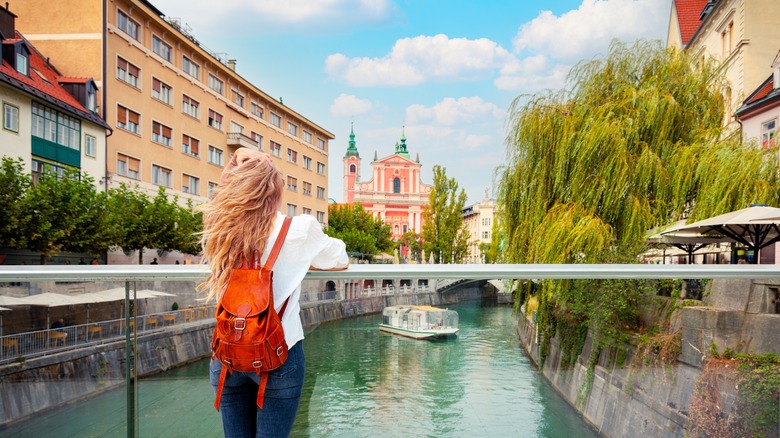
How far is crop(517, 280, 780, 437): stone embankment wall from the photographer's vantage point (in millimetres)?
2754

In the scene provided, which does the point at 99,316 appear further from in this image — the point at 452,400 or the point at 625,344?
the point at 625,344

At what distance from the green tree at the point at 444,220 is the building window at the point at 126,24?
27996mm

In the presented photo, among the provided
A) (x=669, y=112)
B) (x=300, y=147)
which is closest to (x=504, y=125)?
(x=669, y=112)

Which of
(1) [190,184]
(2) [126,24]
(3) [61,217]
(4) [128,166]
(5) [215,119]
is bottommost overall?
Result: (3) [61,217]

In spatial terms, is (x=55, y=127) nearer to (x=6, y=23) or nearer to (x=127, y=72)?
(x=6, y=23)

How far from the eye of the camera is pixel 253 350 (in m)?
1.99

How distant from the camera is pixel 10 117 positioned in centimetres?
2145

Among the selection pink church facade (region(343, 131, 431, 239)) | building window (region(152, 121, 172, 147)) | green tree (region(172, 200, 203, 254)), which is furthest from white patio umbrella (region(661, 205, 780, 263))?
pink church facade (region(343, 131, 431, 239))

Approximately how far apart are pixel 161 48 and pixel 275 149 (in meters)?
15.3

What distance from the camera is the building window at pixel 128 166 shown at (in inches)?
1118

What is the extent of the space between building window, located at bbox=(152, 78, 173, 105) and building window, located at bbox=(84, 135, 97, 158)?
18.1ft

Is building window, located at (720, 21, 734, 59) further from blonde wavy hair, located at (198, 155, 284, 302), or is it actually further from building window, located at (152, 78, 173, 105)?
blonde wavy hair, located at (198, 155, 284, 302)

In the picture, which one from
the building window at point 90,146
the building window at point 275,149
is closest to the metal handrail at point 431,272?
the building window at point 90,146

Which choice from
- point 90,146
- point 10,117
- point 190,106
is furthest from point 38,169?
point 190,106
